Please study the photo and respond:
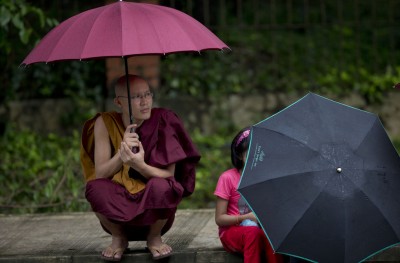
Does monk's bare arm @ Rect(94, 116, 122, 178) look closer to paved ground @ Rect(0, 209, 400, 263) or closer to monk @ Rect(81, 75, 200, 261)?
monk @ Rect(81, 75, 200, 261)

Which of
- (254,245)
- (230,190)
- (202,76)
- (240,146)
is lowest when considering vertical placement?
(254,245)

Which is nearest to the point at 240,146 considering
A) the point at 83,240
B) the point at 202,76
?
the point at 83,240

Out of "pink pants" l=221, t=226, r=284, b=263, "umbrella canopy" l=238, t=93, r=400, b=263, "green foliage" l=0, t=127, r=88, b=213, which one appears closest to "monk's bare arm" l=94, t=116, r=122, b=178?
"pink pants" l=221, t=226, r=284, b=263

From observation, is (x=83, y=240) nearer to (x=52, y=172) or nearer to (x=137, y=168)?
(x=137, y=168)

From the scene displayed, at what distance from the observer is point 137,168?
200 inches

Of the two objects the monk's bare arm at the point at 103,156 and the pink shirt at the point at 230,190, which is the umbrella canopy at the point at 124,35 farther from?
the pink shirt at the point at 230,190

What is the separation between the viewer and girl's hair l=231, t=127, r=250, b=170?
520 centimetres

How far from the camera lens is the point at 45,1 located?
9844 millimetres

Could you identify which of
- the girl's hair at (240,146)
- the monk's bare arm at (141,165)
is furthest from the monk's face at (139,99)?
the girl's hair at (240,146)

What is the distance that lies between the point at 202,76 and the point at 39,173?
2.42 metres

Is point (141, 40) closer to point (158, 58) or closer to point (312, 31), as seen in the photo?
point (158, 58)

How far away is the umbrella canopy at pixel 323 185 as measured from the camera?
4.48 metres

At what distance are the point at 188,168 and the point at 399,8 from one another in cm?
663

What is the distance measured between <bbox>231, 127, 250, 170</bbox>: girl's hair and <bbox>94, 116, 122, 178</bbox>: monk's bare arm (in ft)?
2.15
